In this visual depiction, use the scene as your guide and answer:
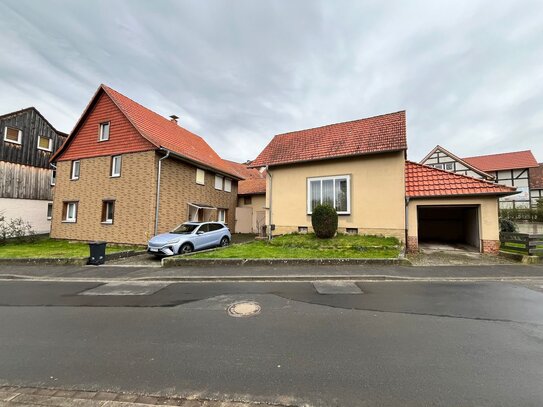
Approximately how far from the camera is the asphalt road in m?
2.95

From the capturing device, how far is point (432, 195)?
12758 mm

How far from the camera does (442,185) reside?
43.5ft

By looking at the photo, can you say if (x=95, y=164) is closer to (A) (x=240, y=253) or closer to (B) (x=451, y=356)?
(A) (x=240, y=253)

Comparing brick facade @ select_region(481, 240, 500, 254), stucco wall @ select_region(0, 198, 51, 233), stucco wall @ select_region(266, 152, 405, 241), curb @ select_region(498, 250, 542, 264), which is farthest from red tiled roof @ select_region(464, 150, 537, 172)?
stucco wall @ select_region(0, 198, 51, 233)

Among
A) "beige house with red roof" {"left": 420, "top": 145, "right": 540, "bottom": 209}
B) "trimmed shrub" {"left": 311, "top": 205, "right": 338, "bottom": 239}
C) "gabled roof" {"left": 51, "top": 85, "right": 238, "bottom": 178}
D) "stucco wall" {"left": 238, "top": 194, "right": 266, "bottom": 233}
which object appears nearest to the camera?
"trimmed shrub" {"left": 311, "top": 205, "right": 338, "bottom": 239}

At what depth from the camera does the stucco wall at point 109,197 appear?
15375 millimetres

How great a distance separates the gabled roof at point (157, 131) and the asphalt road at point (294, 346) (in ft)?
38.4

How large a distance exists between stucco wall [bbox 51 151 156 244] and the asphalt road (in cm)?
904

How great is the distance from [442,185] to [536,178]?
32024 mm

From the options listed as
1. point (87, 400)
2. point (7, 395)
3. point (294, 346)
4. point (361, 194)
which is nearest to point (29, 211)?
point (7, 395)

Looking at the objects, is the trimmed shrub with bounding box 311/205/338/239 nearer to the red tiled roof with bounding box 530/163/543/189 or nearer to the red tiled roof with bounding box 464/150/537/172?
the red tiled roof with bounding box 464/150/537/172

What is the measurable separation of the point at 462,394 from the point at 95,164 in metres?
20.6

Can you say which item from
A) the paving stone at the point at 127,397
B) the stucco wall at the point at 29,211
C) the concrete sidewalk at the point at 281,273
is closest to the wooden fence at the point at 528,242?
the concrete sidewalk at the point at 281,273

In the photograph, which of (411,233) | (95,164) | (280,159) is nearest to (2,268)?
(95,164)
